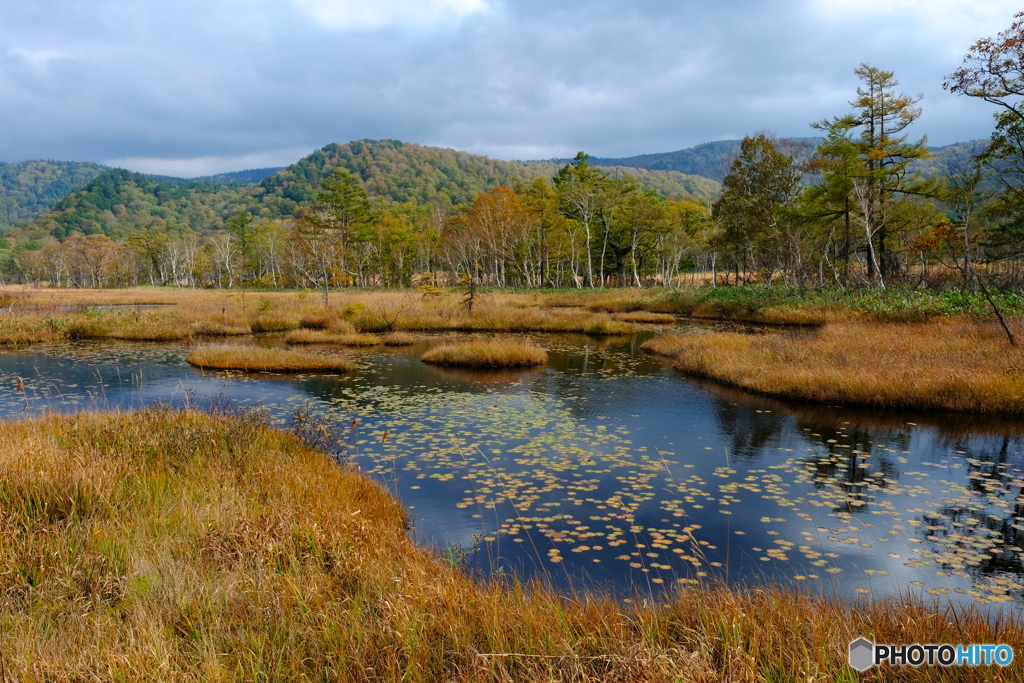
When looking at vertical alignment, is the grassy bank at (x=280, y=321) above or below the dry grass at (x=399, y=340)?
above

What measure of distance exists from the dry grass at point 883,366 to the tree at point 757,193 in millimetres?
27348

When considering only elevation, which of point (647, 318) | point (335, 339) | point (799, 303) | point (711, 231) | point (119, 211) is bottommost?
point (647, 318)

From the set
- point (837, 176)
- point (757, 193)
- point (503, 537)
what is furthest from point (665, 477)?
point (757, 193)

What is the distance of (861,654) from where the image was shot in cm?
382

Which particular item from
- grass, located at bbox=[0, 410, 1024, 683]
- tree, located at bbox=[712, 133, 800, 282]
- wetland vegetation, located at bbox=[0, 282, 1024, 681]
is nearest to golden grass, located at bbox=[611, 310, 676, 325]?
tree, located at bbox=[712, 133, 800, 282]

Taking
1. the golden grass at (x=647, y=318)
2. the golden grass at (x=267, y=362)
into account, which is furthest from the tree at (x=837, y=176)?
the golden grass at (x=267, y=362)

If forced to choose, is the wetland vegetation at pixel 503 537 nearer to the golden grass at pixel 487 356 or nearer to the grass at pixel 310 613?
the grass at pixel 310 613

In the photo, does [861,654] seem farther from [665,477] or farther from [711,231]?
[711,231]

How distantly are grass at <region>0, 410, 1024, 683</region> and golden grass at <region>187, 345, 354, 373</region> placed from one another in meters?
13.1

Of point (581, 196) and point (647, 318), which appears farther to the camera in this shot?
point (581, 196)

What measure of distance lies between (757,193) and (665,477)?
47.8 metres

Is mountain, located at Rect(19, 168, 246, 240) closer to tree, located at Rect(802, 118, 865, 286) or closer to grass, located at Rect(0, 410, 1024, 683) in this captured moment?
tree, located at Rect(802, 118, 865, 286)

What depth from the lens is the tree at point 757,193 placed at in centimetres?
4797

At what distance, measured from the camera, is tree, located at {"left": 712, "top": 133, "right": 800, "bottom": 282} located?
157 ft
